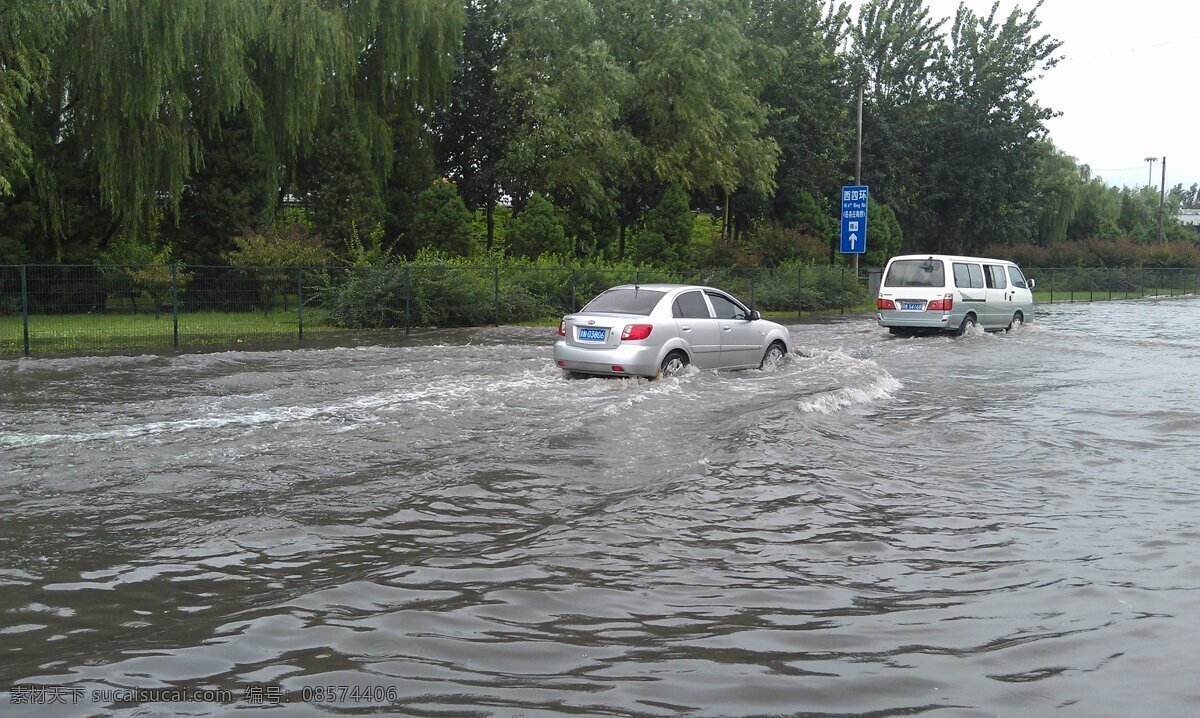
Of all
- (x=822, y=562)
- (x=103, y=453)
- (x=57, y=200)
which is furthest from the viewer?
(x=57, y=200)

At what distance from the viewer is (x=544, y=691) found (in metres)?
4.46

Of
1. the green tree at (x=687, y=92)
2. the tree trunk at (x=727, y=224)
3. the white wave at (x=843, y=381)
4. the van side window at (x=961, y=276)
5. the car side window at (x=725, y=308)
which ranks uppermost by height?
the green tree at (x=687, y=92)

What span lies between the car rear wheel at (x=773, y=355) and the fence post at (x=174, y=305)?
472 inches

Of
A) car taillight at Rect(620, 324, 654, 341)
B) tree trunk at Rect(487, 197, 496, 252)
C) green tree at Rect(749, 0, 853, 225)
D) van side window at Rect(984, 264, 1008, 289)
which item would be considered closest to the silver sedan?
car taillight at Rect(620, 324, 654, 341)

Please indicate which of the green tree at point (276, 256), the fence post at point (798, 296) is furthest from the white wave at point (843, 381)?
the fence post at point (798, 296)

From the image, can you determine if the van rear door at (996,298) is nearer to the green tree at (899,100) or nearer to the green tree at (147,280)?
the green tree at (147,280)

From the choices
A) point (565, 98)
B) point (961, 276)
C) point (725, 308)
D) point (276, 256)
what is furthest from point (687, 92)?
point (725, 308)

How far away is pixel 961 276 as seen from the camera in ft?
78.4

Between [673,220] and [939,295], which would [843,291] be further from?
[939,295]

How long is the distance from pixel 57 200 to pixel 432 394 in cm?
1876

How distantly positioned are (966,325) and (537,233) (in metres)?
15.5

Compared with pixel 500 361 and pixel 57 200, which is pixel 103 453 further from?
pixel 57 200

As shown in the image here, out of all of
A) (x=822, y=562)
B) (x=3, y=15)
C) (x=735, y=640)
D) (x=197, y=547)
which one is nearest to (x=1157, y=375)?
(x=822, y=562)

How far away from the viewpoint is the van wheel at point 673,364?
565 inches
